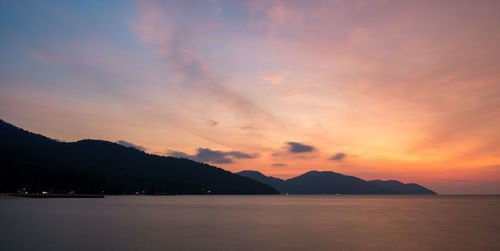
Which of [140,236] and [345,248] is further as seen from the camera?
[140,236]

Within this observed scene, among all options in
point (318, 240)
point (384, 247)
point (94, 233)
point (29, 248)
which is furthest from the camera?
point (94, 233)

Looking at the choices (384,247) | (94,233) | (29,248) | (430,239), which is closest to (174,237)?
(94,233)

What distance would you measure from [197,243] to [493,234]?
36600 mm

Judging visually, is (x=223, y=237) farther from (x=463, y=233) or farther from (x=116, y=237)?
(x=463, y=233)

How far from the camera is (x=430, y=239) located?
139ft

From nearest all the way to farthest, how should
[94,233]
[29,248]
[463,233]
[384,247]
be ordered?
[29,248], [384,247], [94,233], [463,233]

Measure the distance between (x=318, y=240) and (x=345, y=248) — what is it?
552 centimetres

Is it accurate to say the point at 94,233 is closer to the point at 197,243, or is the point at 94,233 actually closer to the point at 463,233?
the point at 197,243

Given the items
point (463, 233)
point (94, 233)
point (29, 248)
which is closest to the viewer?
point (29, 248)

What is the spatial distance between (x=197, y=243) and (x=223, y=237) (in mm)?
5392

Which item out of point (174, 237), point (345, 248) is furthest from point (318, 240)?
point (174, 237)

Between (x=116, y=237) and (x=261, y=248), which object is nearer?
(x=261, y=248)

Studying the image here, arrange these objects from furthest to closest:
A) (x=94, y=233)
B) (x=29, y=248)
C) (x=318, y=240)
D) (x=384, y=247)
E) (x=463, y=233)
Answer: (x=463, y=233) < (x=94, y=233) < (x=318, y=240) < (x=384, y=247) < (x=29, y=248)

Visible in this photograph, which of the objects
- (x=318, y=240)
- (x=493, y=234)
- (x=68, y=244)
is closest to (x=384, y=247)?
(x=318, y=240)
